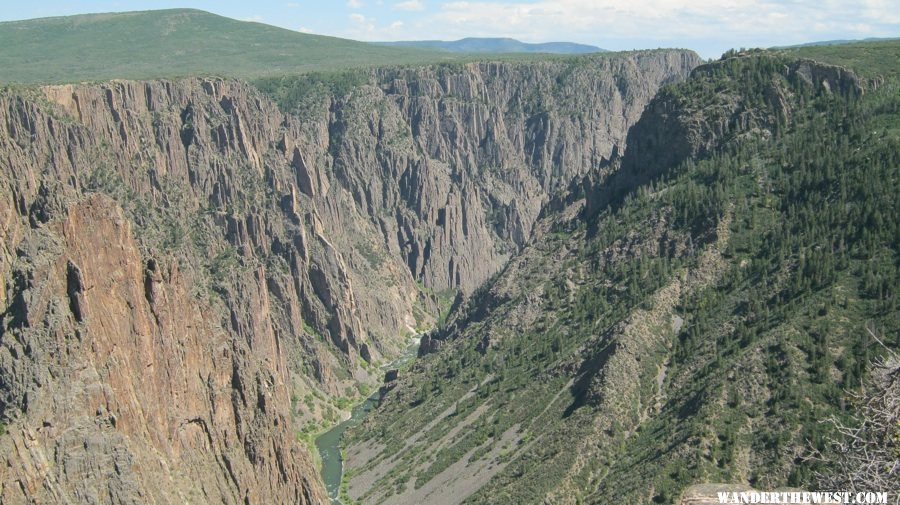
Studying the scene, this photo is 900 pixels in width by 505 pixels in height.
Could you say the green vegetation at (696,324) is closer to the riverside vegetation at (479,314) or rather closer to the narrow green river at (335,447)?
the riverside vegetation at (479,314)

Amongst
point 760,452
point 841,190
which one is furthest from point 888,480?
point 841,190

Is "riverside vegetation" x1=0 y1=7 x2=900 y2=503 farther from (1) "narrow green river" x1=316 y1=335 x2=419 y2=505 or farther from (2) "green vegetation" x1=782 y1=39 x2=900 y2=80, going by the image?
(1) "narrow green river" x1=316 y1=335 x2=419 y2=505

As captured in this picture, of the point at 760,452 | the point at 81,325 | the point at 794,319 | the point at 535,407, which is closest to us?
the point at 81,325

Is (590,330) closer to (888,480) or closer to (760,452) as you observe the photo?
(760,452)

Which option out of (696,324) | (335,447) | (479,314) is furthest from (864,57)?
(335,447)

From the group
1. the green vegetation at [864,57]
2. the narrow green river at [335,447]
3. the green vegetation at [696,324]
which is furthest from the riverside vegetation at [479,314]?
the narrow green river at [335,447]
